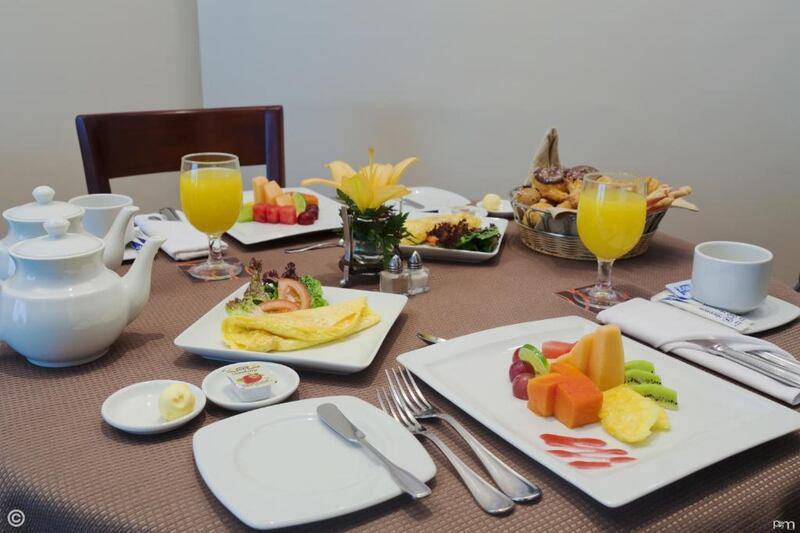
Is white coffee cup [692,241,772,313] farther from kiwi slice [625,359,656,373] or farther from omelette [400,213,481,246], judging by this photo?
omelette [400,213,481,246]

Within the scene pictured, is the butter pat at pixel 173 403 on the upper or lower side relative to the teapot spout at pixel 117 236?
lower

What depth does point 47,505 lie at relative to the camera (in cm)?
69

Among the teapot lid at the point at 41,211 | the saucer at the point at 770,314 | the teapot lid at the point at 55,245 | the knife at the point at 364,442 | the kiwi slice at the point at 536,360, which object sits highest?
the teapot lid at the point at 41,211

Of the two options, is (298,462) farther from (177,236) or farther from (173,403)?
(177,236)

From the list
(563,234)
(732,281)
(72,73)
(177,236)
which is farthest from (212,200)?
(72,73)

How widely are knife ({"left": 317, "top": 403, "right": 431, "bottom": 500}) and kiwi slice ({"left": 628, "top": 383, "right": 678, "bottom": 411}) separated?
340 mm

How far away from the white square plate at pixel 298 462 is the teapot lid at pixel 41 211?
1.67ft

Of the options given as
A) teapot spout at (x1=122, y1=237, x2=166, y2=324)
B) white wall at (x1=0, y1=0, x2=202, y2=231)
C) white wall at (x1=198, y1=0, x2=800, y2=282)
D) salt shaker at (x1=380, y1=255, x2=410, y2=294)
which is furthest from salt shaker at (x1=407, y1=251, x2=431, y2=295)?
white wall at (x1=0, y1=0, x2=202, y2=231)

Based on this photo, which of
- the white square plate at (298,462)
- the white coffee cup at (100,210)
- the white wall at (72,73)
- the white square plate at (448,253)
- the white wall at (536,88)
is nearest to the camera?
the white square plate at (298,462)

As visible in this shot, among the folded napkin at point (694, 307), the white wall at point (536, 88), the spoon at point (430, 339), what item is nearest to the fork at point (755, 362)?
the folded napkin at point (694, 307)

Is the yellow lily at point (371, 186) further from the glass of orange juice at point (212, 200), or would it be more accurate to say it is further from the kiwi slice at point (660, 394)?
the kiwi slice at point (660, 394)

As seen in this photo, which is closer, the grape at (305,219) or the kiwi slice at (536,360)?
the kiwi slice at (536,360)

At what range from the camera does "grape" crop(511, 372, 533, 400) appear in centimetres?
87

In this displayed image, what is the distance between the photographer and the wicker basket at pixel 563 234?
1.47m
